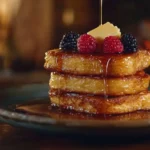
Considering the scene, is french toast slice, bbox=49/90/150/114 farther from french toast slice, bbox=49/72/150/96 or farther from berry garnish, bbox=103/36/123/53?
berry garnish, bbox=103/36/123/53

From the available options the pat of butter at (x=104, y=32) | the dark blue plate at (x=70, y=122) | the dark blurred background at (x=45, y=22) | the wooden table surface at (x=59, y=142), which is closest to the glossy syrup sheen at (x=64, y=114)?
the dark blue plate at (x=70, y=122)

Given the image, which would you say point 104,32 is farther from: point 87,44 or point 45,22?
point 45,22

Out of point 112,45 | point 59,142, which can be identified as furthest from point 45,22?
point 59,142

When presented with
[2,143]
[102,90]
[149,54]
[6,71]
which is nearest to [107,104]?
[102,90]

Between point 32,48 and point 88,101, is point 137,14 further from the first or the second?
point 88,101

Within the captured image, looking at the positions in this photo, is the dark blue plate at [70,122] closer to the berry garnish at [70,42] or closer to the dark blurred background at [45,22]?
the berry garnish at [70,42]

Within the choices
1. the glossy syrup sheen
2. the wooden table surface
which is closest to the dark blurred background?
the glossy syrup sheen

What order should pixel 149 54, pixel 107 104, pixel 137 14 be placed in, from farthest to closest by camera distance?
pixel 137 14, pixel 149 54, pixel 107 104
